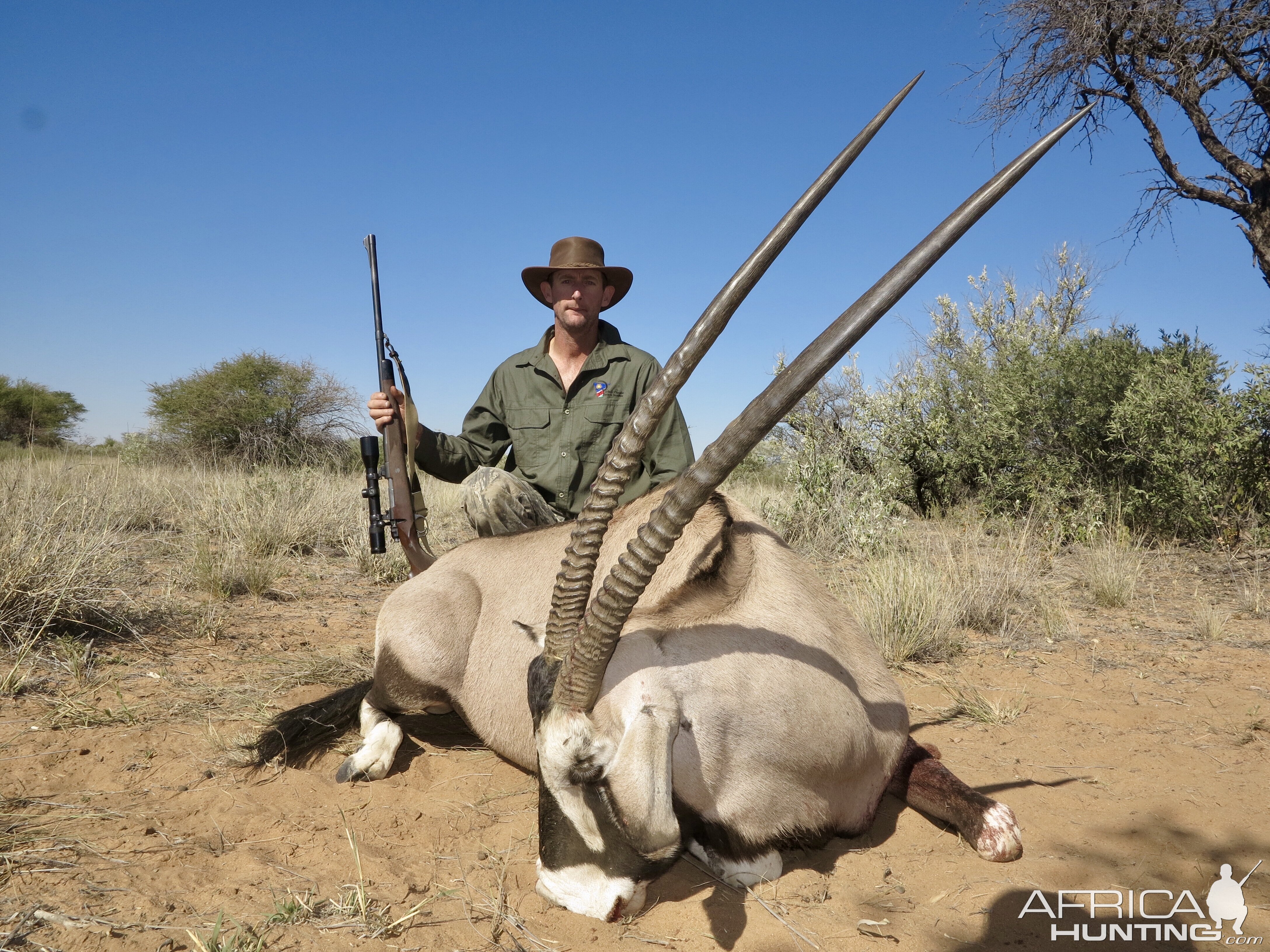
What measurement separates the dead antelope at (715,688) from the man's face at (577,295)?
2170 millimetres

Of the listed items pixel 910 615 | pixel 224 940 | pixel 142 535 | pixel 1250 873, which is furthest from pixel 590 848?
pixel 142 535

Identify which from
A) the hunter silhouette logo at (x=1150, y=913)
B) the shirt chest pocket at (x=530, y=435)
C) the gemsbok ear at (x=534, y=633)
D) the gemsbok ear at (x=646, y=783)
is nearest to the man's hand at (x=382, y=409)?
the shirt chest pocket at (x=530, y=435)

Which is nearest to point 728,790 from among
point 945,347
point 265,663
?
point 265,663

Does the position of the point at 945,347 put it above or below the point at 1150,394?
above

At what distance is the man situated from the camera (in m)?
4.91

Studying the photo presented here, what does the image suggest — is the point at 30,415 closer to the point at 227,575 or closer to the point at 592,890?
the point at 227,575

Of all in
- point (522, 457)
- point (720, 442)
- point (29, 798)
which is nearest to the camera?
point (720, 442)

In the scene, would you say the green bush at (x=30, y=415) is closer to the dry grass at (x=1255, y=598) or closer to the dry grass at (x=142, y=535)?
the dry grass at (x=142, y=535)

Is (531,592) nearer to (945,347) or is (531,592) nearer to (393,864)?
(393,864)

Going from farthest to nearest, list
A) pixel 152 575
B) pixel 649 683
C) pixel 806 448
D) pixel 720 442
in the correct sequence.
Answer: pixel 806 448 < pixel 152 575 < pixel 649 683 < pixel 720 442

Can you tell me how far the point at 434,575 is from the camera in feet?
13.0

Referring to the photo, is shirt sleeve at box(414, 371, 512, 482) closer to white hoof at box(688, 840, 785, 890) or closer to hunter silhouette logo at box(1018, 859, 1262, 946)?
white hoof at box(688, 840, 785, 890)

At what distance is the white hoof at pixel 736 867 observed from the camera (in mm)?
2469

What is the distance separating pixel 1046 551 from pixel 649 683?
22.5 feet
